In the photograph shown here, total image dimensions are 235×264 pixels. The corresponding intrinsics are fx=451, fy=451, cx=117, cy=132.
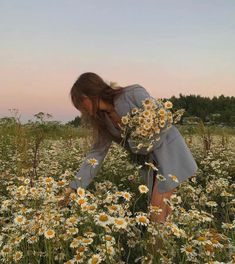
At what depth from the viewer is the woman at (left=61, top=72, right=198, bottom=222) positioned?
3.35 metres

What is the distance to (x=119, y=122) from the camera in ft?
11.5

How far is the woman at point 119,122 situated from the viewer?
132 inches

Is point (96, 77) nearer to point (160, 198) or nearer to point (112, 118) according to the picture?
point (112, 118)

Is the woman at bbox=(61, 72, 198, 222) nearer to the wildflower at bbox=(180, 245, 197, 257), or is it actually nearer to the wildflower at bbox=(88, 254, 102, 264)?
the wildflower at bbox=(180, 245, 197, 257)

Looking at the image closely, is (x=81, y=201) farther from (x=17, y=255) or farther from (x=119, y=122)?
(x=119, y=122)

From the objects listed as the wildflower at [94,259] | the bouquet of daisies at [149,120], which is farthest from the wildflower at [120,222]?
the bouquet of daisies at [149,120]

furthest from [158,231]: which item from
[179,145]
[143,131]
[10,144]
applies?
[10,144]

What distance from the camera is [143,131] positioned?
9.14 feet

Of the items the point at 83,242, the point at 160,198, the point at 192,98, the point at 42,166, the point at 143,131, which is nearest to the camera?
the point at 83,242

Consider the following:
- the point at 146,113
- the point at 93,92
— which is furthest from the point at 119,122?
the point at 146,113

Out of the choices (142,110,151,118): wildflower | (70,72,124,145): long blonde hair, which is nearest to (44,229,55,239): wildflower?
(142,110,151,118): wildflower

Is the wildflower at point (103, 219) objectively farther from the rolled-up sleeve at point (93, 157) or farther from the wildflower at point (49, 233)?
the rolled-up sleeve at point (93, 157)

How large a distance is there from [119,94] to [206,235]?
1527 mm

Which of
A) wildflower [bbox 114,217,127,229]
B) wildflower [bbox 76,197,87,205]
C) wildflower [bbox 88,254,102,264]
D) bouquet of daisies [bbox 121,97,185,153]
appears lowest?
wildflower [bbox 88,254,102,264]
